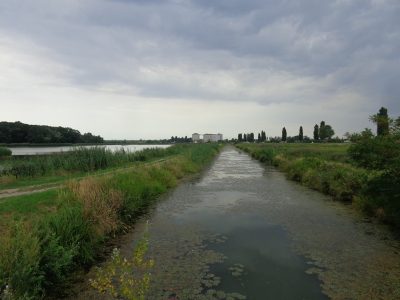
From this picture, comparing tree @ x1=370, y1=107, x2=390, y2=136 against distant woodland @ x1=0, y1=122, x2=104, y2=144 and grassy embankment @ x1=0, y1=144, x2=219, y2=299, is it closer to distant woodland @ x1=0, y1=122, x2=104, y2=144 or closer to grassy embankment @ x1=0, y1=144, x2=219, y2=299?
grassy embankment @ x1=0, y1=144, x2=219, y2=299

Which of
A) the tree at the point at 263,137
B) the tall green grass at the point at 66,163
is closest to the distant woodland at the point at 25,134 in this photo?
the tall green grass at the point at 66,163

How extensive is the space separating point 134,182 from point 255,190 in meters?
8.36

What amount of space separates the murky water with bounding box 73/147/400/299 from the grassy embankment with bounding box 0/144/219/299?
85 cm

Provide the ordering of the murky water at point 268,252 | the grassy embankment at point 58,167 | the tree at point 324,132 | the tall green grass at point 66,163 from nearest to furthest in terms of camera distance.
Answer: the murky water at point 268,252
the grassy embankment at point 58,167
the tall green grass at point 66,163
the tree at point 324,132

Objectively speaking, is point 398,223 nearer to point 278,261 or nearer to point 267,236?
point 267,236

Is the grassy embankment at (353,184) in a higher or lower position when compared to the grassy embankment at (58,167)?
lower

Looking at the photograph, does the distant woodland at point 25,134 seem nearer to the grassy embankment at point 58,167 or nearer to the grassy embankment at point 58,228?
the grassy embankment at point 58,167

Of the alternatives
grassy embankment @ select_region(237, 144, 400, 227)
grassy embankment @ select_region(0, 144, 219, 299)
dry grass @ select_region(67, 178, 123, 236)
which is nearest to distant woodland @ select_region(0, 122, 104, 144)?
grassy embankment @ select_region(237, 144, 400, 227)

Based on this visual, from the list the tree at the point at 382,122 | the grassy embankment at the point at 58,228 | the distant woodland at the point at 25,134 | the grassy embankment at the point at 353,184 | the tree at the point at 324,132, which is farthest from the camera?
the tree at the point at 324,132

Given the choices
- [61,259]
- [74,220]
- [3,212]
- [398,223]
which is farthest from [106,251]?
[398,223]

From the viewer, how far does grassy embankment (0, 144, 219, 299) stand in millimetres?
5824

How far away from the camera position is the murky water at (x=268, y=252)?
6.76m

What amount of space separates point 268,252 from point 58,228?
230 inches

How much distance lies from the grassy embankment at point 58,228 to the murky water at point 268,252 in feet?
2.77
